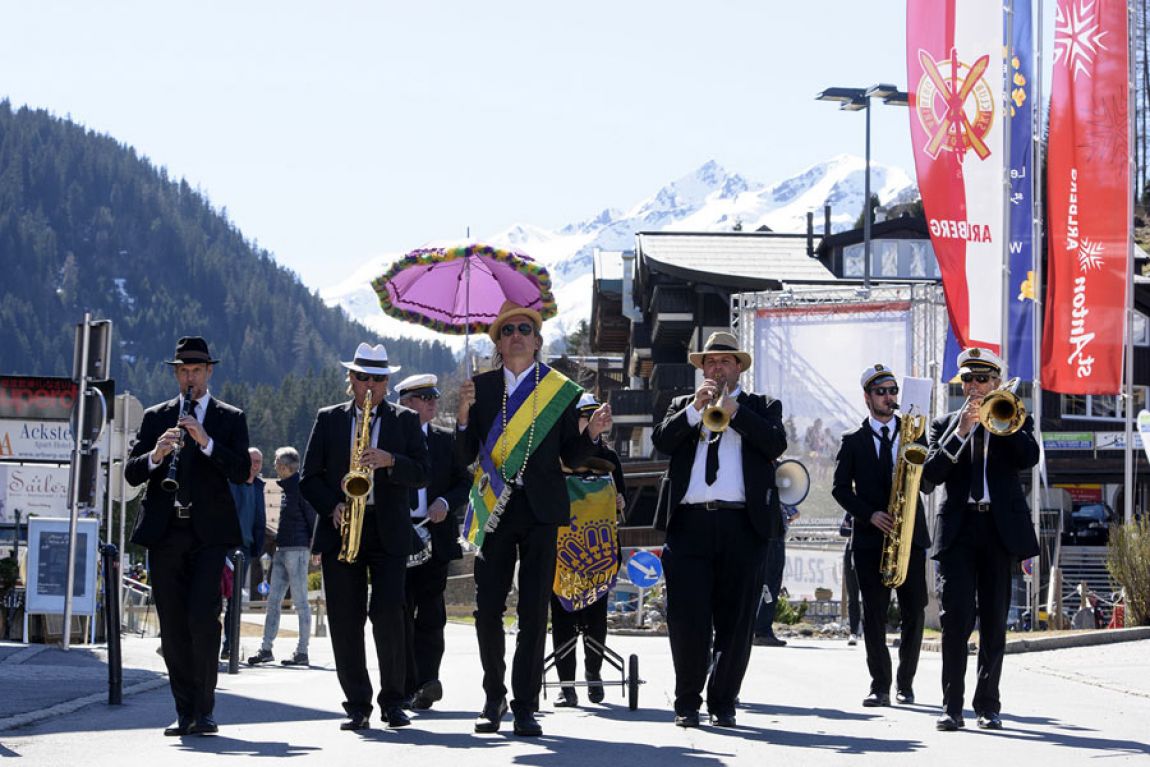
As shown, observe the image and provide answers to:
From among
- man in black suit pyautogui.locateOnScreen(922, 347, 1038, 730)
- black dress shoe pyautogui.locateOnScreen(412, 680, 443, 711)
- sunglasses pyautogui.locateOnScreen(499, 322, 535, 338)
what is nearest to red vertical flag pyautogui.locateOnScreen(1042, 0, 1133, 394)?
man in black suit pyautogui.locateOnScreen(922, 347, 1038, 730)

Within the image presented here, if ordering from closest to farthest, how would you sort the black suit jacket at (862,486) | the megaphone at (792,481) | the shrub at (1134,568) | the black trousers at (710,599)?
1. the black trousers at (710,599)
2. the black suit jacket at (862,486)
3. the megaphone at (792,481)
4. the shrub at (1134,568)

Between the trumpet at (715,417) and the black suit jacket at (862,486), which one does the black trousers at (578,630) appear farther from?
the trumpet at (715,417)

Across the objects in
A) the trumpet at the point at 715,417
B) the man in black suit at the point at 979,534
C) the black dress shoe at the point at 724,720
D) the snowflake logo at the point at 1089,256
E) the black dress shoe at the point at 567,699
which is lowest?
the black dress shoe at the point at 567,699

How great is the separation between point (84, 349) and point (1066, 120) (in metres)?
14.4

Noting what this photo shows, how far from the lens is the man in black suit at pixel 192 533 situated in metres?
10.2

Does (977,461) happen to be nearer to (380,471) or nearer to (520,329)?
(520,329)

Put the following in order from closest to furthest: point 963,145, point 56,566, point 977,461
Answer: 1. point 977,461
2. point 56,566
3. point 963,145

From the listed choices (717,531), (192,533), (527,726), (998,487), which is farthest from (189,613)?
(998,487)

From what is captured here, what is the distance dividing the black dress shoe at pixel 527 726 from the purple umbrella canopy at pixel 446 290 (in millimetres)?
5502

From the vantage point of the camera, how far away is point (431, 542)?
12445 millimetres

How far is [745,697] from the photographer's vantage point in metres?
13.2

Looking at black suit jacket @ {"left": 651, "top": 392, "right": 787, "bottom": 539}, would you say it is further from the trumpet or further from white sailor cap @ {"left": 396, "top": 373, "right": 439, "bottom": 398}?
white sailor cap @ {"left": 396, "top": 373, "right": 439, "bottom": 398}

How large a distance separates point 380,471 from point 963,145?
1787cm

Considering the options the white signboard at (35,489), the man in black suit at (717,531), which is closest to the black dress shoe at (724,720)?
the man in black suit at (717,531)
